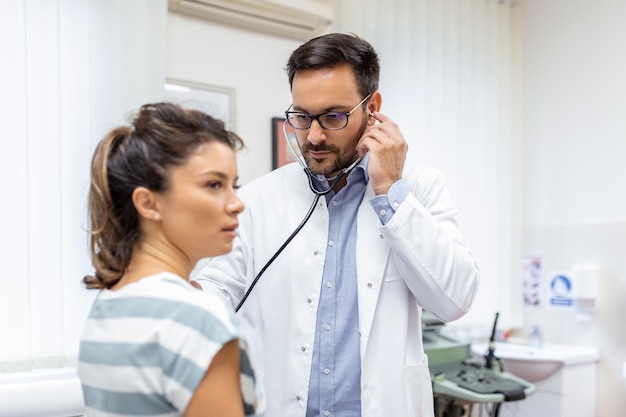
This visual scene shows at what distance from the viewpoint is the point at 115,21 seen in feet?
6.78

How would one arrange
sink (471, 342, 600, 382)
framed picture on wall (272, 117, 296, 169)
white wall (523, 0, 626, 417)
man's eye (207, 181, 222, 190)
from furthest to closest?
white wall (523, 0, 626, 417)
sink (471, 342, 600, 382)
framed picture on wall (272, 117, 296, 169)
man's eye (207, 181, 222, 190)

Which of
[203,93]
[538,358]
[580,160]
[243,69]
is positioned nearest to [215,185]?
[203,93]

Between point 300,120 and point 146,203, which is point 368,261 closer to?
point 300,120

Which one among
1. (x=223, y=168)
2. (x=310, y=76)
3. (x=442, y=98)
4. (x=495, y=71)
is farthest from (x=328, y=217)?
(x=495, y=71)

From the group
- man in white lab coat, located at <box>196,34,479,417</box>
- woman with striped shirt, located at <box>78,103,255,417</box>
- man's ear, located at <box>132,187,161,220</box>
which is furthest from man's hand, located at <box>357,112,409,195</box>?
man's ear, located at <box>132,187,161,220</box>

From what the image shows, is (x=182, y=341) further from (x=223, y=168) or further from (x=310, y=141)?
(x=310, y=141)

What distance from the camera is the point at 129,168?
0.81 m

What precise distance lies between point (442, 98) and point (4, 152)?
6.54 ft

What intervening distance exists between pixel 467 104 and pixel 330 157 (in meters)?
1.92

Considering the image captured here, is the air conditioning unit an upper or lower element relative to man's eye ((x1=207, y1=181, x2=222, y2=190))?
upper

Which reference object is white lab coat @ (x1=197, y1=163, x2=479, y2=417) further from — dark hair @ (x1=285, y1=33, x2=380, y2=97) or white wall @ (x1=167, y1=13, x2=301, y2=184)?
white wall @ (x1=167, y1=13, x2=301, y2=184)

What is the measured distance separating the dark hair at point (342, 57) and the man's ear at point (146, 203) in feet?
2.23

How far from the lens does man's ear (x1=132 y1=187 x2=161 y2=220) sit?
80cm

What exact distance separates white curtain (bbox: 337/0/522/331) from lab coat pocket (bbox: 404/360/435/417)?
165cm
